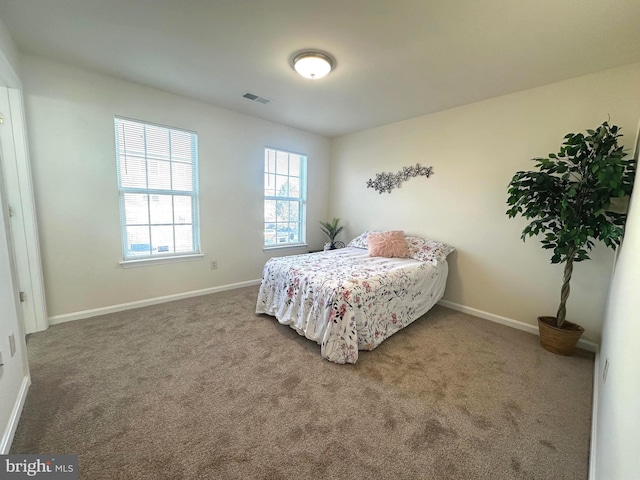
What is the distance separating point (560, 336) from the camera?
2.25 metres

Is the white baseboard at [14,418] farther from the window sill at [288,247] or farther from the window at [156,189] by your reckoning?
the window sill at [288,247]

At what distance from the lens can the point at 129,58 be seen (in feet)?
7.53

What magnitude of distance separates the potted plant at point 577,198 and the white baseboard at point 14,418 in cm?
370

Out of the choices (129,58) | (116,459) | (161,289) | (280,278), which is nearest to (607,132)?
(280,278)

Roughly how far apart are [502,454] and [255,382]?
148cm

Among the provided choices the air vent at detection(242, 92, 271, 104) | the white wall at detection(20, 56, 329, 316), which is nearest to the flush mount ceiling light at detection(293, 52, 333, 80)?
the air vent at detection(242, 92, 271, 104)

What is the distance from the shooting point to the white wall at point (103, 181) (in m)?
2.43

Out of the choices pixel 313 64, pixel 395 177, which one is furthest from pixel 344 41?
pixel 395 177

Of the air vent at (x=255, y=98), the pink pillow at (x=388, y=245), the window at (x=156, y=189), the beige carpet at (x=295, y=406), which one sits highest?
the air vent at (x=255, y=98)

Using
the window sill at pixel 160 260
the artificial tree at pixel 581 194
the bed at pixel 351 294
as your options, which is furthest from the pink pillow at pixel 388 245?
the window sill at pixel 160 260

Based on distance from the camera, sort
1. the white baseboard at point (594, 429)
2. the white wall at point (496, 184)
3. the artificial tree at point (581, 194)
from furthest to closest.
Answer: the white wall at point (496, 184) < the artificial tree at point (581, 194) < the white baseboard at point (594, 429)

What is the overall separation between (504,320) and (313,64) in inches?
128

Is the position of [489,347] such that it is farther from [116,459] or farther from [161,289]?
[161,289]

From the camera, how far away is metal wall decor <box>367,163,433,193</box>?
11.5 feet
